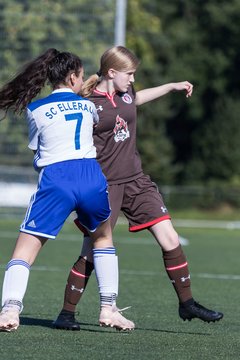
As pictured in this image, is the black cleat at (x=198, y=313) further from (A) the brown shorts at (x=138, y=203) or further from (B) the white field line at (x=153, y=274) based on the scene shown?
(B) the white field line at (x=153, y=274)

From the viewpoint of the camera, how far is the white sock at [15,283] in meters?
6.21

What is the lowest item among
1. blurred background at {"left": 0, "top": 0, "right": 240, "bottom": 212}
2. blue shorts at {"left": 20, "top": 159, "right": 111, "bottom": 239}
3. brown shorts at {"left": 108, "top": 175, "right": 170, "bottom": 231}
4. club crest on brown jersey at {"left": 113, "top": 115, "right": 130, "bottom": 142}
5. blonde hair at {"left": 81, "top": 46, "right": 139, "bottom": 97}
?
blurred background at {"left": 0, "top": 0, "right": 240, "bottom": 212}

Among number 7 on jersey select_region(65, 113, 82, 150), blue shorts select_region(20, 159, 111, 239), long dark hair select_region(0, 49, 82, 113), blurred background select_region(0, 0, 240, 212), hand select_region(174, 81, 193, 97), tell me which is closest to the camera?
blue shorts select_region(20, 159, 111, 239)

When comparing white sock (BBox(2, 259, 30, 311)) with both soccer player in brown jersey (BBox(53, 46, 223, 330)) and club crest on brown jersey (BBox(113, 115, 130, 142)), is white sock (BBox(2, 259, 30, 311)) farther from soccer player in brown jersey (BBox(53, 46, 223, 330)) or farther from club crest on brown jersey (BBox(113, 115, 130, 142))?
club crest on brown jersey (BBox(113, 115, 130, 142))

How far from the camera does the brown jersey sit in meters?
6.84

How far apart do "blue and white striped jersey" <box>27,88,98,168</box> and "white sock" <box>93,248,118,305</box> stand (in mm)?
671

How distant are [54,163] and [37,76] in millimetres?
555

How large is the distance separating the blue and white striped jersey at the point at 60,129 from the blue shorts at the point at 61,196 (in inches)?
2.6

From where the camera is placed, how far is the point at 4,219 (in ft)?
85.7

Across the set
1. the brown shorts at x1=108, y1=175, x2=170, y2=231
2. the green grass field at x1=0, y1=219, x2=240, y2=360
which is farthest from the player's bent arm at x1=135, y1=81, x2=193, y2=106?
the green grass field at x1=0, y1=219, x2=240, y2=360

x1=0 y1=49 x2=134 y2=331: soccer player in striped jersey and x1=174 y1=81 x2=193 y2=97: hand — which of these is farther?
x1=174 y1=81 x2=193 y2=97: hand

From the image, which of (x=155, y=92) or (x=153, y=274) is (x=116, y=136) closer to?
(x=155, y=92)

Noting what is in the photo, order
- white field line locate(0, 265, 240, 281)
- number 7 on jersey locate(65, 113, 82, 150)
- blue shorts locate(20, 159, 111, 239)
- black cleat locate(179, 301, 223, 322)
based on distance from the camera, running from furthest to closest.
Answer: white field line locate(0, 265, 240, 281) → black cleat locate(179, 301, 223, 322) → number 7 on jersey locate(65, 113, 82, 150) → blue shorts locate(20, 159, 111, 239)

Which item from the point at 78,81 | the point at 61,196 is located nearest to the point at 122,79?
the point at 78,81
